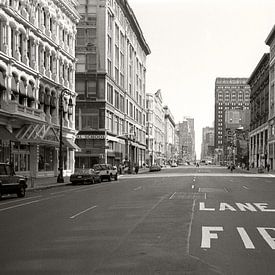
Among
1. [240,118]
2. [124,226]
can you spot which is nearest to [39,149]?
[124,226]

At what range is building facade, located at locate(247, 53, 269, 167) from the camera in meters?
107

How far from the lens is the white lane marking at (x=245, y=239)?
34.2ft

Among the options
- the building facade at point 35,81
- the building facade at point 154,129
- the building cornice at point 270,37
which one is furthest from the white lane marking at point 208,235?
the building facade at point 154,129

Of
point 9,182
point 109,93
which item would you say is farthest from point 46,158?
point 109,93

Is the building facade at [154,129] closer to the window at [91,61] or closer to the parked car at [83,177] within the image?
the window at [91,61]

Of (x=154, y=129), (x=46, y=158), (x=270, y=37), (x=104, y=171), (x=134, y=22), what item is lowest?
(x=104, y=171)

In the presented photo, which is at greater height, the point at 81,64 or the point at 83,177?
the point at 81,64

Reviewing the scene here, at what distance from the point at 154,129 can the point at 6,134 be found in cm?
11594

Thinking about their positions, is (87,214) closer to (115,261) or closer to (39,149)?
(115,261)

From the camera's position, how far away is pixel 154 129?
152m

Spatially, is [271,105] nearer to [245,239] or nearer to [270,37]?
[270,37]

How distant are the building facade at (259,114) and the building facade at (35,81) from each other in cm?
5871

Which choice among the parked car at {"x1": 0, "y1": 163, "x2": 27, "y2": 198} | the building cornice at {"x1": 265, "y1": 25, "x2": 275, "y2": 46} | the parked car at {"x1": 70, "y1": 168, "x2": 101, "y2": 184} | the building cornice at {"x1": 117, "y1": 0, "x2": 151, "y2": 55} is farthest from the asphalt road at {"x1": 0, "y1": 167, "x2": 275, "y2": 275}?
the building cornice at {"x1": 265, "y1": 25, "x2": 275, "y2": 46}

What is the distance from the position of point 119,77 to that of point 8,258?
262ft
